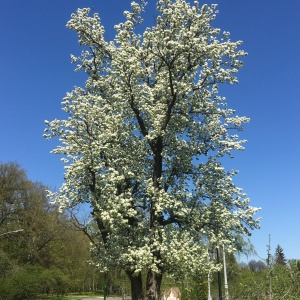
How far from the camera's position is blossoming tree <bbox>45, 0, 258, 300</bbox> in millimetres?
20750

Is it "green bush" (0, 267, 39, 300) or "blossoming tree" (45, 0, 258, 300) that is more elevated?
"blossoming tree" (45, 0, 258, 300)

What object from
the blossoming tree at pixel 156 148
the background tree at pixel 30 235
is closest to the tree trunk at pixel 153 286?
the blossoming tree at pixel 156 148

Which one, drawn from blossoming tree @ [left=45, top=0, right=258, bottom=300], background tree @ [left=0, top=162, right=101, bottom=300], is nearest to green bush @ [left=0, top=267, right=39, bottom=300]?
background tree @ [left=0, top=162, right=101, bottom=300]

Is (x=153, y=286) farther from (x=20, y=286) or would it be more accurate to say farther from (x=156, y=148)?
(x=20, y=286)

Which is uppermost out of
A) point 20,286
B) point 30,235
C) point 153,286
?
point 30,235

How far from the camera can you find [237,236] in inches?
891

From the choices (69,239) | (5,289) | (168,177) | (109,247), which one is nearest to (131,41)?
(168,177)

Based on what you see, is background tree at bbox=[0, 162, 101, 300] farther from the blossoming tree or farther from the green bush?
the blossoming tree

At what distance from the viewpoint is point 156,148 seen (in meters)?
23.1

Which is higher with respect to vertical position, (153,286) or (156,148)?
(156,148)

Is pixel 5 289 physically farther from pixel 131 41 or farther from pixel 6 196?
pixel 131 41

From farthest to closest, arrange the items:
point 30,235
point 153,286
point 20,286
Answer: point 30,235
point 20,286
point 153,286

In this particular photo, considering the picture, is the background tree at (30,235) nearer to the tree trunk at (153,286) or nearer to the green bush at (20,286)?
the green bush at (20,286)

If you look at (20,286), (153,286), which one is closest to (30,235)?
(20,286)
